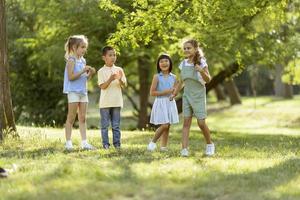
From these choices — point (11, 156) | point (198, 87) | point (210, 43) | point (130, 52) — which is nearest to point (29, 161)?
point (11, 156)

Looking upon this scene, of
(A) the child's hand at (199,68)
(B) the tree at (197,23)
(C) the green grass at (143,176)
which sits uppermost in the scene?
(B) the tree at (197,23)

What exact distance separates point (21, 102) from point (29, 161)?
20200mm

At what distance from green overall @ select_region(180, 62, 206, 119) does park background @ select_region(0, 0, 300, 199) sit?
2.55ft

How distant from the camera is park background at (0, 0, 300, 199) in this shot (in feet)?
23.9

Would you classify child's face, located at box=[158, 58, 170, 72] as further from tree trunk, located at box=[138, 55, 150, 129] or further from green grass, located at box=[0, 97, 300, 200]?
tree trunk, located at box=[138, 55, 150, 129]

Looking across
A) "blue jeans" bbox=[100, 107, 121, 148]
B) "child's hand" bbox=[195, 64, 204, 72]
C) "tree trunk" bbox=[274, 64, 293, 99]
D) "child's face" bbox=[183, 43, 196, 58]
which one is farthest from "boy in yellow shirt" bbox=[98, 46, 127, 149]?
"tree trunk" bbox=[274, 64, 293, 99]

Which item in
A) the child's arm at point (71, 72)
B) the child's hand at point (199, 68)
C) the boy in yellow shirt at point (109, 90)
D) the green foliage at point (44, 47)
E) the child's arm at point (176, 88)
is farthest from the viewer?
the green foliage at point (44, 47)

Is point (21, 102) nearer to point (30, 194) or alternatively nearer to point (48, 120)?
point (48, 120)

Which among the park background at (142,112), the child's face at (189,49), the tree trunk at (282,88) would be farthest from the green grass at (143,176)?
the tree trunk at (282,88)

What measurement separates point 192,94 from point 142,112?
19.0 metres

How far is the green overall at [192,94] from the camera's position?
9.63 m

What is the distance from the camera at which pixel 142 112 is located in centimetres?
2859

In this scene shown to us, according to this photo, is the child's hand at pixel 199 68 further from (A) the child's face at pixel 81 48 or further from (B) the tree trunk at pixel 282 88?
(B) the tree trunk at pixel 282 88

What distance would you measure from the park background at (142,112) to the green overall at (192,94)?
776 millimetres
